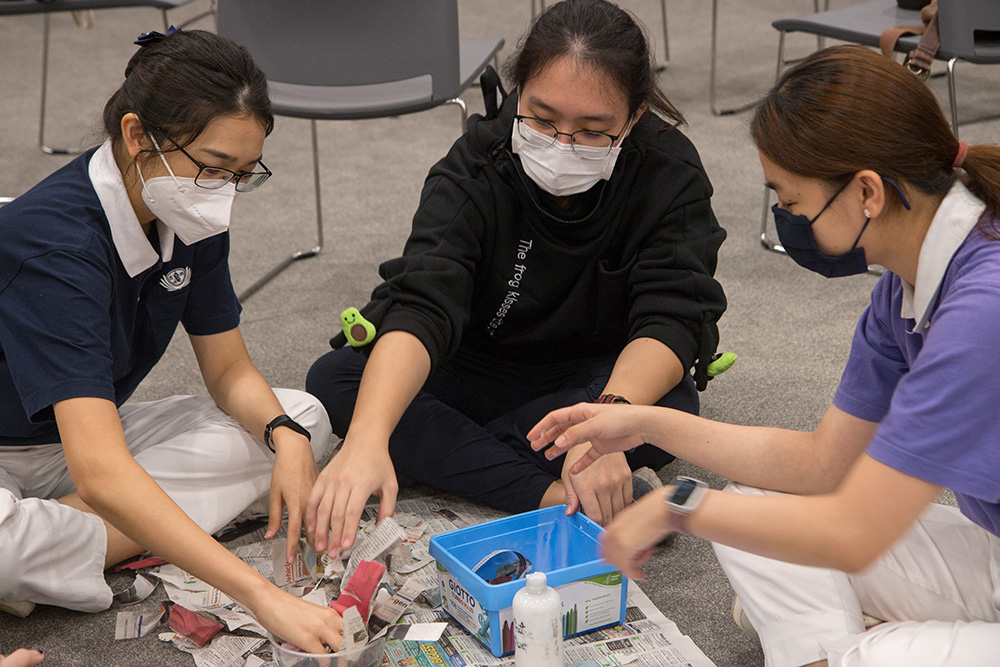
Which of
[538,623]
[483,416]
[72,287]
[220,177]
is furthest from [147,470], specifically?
[538,623]

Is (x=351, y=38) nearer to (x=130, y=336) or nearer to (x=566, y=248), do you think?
(x=566, y=248)

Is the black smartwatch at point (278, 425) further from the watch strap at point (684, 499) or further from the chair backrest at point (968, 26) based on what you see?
the chair backrest at point (968, 26)

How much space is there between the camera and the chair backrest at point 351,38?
2.59 m

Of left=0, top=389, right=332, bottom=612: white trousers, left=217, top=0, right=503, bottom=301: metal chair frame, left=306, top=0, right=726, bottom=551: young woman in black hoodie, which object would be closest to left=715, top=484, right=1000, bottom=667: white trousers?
left=306, top=0, right=726, bottom=551: young woman in black hoodie

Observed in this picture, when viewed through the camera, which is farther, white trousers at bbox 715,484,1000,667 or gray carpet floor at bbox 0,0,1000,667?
gray carpet floor at bbox 0,0,1000,667

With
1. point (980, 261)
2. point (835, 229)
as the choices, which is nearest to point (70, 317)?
point (835, 229)

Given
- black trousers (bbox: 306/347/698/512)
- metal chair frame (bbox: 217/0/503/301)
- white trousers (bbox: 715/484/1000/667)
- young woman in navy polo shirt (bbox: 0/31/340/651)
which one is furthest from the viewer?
metal chair frame (bbox: 217/0/503/301)

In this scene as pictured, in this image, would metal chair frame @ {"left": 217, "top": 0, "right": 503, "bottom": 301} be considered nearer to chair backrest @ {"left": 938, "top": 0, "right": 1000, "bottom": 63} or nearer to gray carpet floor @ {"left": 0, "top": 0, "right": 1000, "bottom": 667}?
gray carpet floor @ {"left": 0, "top": 0, "right": 1000, "bottom": 667}

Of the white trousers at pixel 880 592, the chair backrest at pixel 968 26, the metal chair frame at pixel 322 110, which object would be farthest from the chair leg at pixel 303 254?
the white trousers at pixel 880 592

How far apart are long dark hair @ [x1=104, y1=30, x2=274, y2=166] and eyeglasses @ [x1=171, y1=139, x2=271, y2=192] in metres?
0.04

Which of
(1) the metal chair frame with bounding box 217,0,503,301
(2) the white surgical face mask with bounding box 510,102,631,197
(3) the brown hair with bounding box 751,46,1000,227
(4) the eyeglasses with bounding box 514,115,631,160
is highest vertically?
(3) the brown hair with bounding box 751,46,1000,227

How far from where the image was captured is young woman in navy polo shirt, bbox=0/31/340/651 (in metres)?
1.43

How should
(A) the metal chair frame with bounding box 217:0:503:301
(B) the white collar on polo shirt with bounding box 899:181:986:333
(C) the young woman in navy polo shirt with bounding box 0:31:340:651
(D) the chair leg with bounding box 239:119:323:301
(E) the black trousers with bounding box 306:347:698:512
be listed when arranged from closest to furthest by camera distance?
(B) the white collar on polo shirt with bounding box 899:181:986:333 < (C) the young woman in navy polo shirt with bounding box 0:31:340:651 < (E) the black trousers with bounding box 306:347:698:512 < (A) the metal chair frame with bounding box 217:0:503:301 < (D) the chair leg with bounding box 239:119:323:301

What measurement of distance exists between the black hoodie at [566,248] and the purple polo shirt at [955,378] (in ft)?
2.34
